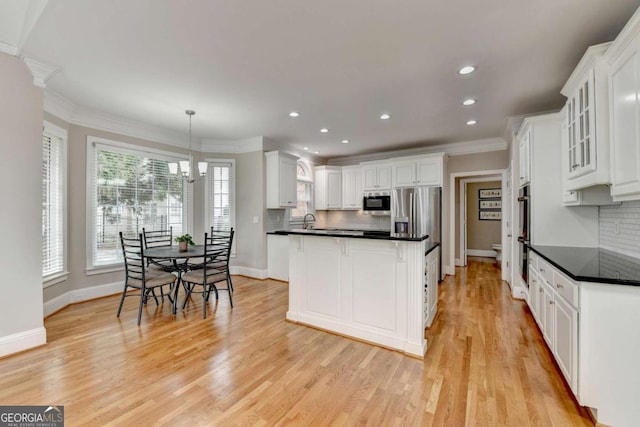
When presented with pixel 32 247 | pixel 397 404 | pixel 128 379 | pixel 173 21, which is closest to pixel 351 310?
pixel 397 404

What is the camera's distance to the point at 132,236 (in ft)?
14.7

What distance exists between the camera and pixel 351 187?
6594 millimetres

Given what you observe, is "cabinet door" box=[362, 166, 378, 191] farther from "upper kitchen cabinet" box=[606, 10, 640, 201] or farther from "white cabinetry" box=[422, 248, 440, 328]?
"upper kitchen cabinet" box=[606, 10, 640, 201]

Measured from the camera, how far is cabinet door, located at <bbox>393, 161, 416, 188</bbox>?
5570 millimetres

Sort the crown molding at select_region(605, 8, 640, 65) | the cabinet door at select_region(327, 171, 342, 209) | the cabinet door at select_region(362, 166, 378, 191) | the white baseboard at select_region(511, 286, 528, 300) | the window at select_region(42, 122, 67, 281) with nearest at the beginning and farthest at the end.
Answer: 1. the crown molding at select_region(605, 8, 640, 65)
2. the window at select_region(42, 122, 67, 281)
3. the white baseboard at select_region(511, 286, 528, 300)
4. the cabinet door at select_region(362, 166, 378, 191)
5. the cabinet door at select_region(327, 171, 342, 209)

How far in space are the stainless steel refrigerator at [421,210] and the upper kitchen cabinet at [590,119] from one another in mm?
2568

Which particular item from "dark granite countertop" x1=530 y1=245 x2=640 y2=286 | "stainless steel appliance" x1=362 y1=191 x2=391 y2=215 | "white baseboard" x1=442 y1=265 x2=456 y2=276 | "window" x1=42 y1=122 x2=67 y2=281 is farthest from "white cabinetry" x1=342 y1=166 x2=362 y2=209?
"window" x1=42 y1=122 x2=67 y2=281

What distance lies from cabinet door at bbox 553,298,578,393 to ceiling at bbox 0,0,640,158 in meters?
2.07

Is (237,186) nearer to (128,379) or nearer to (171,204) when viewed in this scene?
(171,204)

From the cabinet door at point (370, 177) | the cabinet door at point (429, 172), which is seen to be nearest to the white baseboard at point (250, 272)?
the cabinet door at point (370, 177)

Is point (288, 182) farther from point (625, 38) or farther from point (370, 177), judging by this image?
point (625, 38)

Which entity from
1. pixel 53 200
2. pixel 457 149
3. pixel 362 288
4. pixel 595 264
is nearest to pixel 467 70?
pixel 595 264

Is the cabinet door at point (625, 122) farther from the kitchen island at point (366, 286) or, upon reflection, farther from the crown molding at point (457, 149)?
the crown molding at point (457, 149)

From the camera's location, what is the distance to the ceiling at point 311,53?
1952 millimetres
